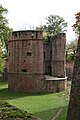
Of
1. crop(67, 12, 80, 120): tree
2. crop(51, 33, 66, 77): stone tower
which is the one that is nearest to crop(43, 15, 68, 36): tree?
crop(51, 33, 66, 77): stone tower

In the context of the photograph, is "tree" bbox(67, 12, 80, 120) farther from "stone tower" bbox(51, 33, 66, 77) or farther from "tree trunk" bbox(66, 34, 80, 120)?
"stone tower" bbox(51, 33, 66, 77)

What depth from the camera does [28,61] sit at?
21.5 meters

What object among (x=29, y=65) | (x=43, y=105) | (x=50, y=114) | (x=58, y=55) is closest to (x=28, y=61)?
(x=29, y=65)

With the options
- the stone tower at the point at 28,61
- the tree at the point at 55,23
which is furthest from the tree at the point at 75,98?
the tree at the point at 55,23

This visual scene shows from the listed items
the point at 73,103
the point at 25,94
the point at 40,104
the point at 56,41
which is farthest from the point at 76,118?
the point at 56,41

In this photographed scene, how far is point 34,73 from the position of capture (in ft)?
69.9

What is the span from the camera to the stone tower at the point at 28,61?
21.3 metres

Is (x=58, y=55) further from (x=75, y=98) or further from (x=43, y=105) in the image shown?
(x=75, y=98)

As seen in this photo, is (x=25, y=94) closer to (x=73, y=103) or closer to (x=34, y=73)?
(x=34, y=73)

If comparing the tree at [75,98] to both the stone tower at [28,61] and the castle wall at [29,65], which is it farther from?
the stone tower at [28,61]

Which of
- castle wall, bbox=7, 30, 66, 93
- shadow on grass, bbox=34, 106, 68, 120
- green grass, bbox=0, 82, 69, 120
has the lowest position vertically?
green grass, bbox=0, 82, 69, 120

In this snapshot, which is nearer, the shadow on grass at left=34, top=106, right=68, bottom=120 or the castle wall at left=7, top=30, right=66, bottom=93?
the shadow on grass at left=34, top=106, right=68, bottom=120

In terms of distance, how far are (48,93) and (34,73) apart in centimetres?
190

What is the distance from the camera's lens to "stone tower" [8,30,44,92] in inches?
837
